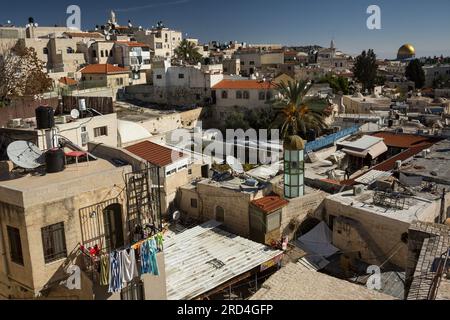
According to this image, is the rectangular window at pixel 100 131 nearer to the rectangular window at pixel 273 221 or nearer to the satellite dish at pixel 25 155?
the rectangular window at pixel 273 221

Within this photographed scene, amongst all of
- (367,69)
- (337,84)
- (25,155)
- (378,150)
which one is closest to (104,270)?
(25,155)

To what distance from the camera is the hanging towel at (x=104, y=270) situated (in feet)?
32.2

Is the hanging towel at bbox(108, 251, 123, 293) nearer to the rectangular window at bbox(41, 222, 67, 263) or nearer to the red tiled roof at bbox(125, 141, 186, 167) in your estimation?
the rectangular window at bbox(41, 222, 67, 263)

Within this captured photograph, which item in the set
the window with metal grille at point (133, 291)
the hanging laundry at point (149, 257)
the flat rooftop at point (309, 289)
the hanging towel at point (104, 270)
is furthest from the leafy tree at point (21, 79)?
the flat rooftop at point (309, 289)

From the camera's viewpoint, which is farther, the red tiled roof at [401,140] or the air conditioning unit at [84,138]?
the red tiled roof at [401,140]

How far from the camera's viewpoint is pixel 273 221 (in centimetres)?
1758

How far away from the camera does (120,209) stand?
11.3 metres

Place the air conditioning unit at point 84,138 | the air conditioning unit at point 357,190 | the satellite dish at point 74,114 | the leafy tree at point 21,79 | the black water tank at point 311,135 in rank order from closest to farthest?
the air conditioning unit at point 357,190
the satellite dish at point 74,114
the air conditioning unit at point 84,138
the leafy tree at point 21,79
the black water tank at point 311,135

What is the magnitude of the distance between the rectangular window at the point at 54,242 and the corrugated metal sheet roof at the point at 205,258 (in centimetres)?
425

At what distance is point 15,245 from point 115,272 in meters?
2.53

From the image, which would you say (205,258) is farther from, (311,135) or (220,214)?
(311,135)

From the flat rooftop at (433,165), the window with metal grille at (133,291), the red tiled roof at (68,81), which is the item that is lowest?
the window with metal grille at (133,291)
